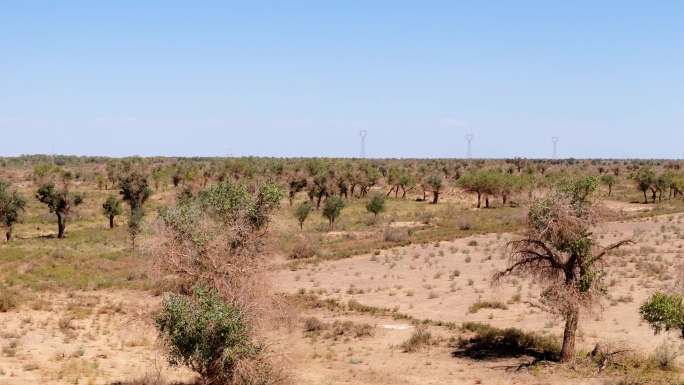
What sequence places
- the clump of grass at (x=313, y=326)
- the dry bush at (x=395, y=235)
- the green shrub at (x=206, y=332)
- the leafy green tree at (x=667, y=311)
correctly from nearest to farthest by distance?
the green shrub at (x=206, y=332)
the leafy green tree at (x=667, y=311)
the clump of grass at (x=313, y=326)
the dry bush at (x=395, y=235)

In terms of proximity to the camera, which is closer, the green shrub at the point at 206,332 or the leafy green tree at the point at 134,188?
the green shrub at the point at 206,332

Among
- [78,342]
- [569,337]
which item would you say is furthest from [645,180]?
[78,342]

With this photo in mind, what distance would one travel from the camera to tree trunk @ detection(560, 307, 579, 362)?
26.7 meters

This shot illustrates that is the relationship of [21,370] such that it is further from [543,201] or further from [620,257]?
[620,257]

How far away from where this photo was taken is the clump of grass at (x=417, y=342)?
31.0m

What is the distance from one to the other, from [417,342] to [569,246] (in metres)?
8.79

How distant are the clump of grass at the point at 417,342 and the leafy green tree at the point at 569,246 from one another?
6.45 m

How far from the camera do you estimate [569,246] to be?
1053 inches

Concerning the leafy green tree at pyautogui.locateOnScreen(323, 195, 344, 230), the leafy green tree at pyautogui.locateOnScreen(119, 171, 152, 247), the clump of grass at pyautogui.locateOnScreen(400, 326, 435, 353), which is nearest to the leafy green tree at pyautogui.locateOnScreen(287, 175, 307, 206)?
the leafy green tree at pyautogui.locateOnScreen(119, 171, 152, 247)

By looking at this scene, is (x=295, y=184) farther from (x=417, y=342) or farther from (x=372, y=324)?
(x=417, y=342)

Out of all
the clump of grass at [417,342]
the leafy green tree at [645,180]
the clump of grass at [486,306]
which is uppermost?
the leafy green tree at [645,180]

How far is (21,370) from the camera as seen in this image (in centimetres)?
2606

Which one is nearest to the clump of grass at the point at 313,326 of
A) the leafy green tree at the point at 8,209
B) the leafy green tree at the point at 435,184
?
the leafy green tree at the point at 8,209

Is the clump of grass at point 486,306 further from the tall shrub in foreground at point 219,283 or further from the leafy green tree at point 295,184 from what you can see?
the leafy green tree at point 295,184
